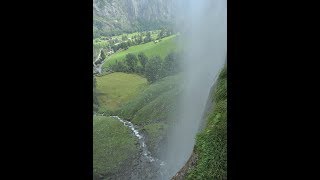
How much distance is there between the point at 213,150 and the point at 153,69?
112ft

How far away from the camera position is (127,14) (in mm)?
52781

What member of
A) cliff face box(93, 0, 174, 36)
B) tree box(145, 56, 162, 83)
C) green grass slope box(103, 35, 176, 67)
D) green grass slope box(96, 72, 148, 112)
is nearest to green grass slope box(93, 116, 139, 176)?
green grass slope box(96, 72, 148, 112)

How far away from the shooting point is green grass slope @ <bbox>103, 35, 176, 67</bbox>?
146 feet

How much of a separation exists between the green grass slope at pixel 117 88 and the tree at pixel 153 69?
0.80 m

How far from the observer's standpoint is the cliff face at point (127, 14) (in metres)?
51.6

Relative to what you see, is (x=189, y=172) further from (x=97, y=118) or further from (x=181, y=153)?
(x=97, y=118)

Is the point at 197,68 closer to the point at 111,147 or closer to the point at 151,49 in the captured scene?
the point at 111,147

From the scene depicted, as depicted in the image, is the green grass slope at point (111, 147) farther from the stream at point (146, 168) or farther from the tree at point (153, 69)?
the tree at point (153, 69)

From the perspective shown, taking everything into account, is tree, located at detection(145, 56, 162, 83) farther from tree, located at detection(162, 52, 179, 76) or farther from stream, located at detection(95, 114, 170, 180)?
stream, located at detection(95, 114, 170, 180)
